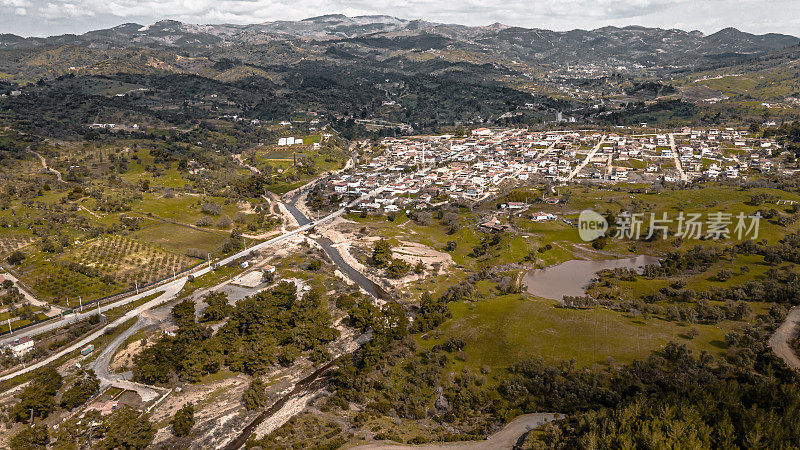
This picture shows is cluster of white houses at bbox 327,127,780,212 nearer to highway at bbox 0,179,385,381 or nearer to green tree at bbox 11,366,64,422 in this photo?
highway at bbox 0,179,385,381

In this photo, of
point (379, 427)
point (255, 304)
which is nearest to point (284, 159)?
point (255, 304)

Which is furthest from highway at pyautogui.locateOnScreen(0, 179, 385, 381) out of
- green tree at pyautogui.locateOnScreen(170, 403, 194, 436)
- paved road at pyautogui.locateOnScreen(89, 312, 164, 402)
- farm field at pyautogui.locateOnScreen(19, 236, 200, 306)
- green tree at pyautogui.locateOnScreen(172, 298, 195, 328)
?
green tree at pyautogui.locateOnScreen(170, 403, 194, 436)

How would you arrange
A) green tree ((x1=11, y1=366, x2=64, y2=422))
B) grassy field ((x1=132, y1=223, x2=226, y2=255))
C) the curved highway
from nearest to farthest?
green tree ((x1=11, y1=366, x2=64, y2=422)) < the curved highway < grassy field ((x1=132, y1=223, x2=226, y2=255))

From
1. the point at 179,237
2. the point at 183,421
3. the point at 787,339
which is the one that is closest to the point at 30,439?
the point at 183,421

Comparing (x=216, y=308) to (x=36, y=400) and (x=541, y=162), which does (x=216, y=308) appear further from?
(x=541, y=162)

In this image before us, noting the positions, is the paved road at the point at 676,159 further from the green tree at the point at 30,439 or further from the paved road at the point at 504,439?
the green tree at the point at 30,439
